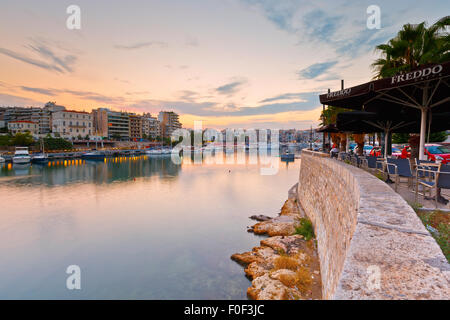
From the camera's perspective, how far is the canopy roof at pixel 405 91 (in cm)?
613

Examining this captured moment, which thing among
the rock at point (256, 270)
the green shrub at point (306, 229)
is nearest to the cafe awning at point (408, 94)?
the green shrub at point (306, 229)

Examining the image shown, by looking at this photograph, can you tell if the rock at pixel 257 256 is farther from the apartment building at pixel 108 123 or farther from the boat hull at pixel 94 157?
the apartment building at pixel 108 123

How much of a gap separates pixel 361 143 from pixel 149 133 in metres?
127

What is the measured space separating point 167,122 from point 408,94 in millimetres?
159336

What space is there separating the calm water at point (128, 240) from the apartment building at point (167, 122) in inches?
4878

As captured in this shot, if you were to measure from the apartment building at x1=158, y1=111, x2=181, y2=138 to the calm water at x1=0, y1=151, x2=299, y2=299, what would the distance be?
124 meters

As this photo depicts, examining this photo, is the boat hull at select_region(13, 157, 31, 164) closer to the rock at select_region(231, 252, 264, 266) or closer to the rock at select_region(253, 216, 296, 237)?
the rock at select_region(253, 216, 296, 237)

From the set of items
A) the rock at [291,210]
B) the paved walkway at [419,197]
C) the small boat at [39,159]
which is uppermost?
the paved walkway at [419,197]

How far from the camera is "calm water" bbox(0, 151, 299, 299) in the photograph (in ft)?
36.2

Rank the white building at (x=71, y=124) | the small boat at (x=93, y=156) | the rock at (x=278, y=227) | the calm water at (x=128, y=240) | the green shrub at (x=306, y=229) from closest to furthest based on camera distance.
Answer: the calm water at (x=128, y=240)
the green shrub at (x=306, y=229)
the rock at (x=278, y=227)
the small boat at (x=93, y=156)
the white building at (x=71, y=124)

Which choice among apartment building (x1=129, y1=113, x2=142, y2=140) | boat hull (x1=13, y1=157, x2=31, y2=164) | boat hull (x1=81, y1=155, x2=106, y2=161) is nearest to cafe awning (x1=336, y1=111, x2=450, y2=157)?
boat hull (x1=13, y1=157, x2=31, y2=164)
